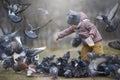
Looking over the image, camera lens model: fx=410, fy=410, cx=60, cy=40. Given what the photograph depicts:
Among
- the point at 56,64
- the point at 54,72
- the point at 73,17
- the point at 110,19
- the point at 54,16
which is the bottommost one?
the point at 54,72

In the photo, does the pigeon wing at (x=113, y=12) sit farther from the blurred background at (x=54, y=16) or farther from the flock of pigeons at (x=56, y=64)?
the flock of pigeons at (x=56, y=64)

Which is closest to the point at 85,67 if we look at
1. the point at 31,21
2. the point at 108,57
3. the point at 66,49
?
the point at 108,57

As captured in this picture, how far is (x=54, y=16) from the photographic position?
569 cm

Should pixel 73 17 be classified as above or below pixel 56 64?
above

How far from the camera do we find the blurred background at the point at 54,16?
568 cm

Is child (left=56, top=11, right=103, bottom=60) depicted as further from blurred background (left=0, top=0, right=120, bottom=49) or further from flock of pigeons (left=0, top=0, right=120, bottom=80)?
blurred background (left=0, top=0, right=120, bottom=49)

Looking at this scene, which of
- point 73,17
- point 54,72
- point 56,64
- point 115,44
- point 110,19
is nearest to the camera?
A: point 54,72

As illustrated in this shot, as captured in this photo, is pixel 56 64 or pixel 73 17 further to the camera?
pixel 73 17

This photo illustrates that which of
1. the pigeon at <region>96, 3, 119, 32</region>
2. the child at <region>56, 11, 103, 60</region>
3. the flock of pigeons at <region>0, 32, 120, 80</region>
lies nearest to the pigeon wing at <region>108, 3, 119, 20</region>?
the pigeon at <region>96, 3, 119, 32</region>

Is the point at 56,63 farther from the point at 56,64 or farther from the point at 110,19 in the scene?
the point at 110,19

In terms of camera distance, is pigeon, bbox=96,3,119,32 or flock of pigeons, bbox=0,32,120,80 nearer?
flock of pigeons, bbox=0,32,120,80

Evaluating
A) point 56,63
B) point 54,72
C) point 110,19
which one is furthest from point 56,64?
point 110,19

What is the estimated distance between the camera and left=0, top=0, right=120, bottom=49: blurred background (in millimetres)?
5676

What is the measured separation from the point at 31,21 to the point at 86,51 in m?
1.17
